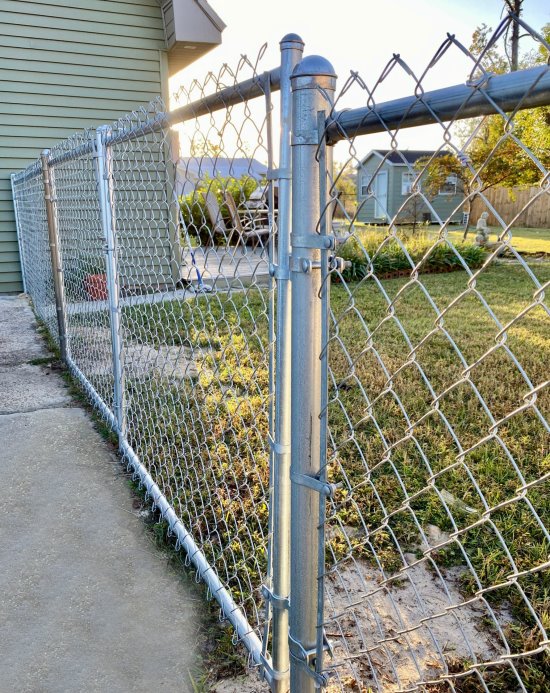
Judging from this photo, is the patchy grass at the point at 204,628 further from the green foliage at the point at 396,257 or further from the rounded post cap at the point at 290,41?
the green foliage at the point at 396,257

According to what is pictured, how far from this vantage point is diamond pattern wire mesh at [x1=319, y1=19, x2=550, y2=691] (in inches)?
37.4

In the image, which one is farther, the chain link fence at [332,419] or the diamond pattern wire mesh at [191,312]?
the diamond pattern wire mesh at [191,312]

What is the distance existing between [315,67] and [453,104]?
1.22ft

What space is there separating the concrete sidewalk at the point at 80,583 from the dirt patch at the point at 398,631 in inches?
18.9

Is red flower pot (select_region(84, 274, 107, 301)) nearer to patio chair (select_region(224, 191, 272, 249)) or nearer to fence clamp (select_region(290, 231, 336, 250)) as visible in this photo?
patio chair (select_region(224, 191, 272, 249))

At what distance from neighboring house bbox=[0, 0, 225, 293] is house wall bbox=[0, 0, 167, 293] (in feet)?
0.04

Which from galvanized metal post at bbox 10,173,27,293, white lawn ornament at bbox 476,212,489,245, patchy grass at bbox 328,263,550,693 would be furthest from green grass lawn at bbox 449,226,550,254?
galvanized metal post at bbox 10,173,27,293

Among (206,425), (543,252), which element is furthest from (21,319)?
(543,252)

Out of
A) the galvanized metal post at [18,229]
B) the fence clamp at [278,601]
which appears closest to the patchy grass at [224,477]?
the fence clamp at [278,601]

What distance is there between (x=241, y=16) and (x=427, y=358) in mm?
6687

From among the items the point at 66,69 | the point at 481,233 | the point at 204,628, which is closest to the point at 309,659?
the point at 204,628

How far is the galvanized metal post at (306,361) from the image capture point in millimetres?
1155

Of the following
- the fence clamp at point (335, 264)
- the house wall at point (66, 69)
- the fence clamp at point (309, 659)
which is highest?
the house wall at point (66, 69)

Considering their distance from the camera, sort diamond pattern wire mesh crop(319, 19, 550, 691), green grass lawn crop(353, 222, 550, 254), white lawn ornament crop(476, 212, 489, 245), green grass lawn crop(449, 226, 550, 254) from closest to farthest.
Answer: diamond pattern wire mesh crop(319, 19, 550, 691)
green grass lawn crop(353, 222, 550, 254)
green grass lawn crop(449, 226, 550, 254)
white lawn ornament crop(476, 212, 489, 245)
